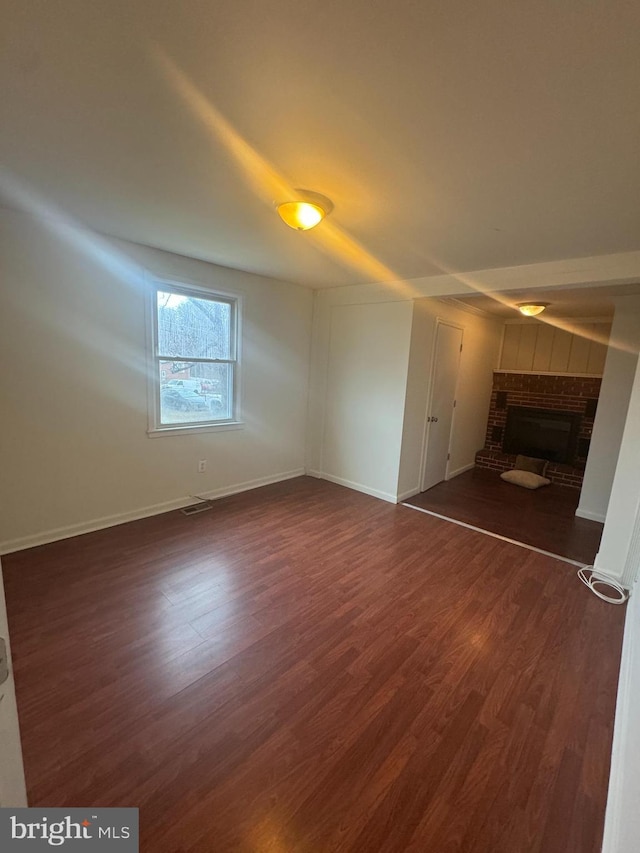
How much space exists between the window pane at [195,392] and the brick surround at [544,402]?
4.07 meters

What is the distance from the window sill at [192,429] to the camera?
338 cm

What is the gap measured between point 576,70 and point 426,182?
2.46ft

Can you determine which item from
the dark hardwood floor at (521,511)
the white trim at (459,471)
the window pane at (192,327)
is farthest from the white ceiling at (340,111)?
the white trim at (459,471)

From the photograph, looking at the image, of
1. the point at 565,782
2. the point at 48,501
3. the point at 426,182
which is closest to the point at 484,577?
the point at 565,782

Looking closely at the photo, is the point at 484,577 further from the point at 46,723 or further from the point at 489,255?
the point at 46,723

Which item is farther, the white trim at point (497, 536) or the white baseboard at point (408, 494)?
the white baseboard at point (408, 494)

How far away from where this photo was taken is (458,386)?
190 inches

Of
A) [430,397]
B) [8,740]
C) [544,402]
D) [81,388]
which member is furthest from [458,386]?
[8,740]

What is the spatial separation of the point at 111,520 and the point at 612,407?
502 cm

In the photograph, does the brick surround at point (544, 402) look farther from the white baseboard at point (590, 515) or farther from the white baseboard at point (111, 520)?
the white baseboard at point (111, 520)

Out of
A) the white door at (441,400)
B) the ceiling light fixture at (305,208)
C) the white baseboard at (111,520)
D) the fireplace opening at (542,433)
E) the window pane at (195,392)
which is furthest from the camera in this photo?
the fireplace opening at (542,433)

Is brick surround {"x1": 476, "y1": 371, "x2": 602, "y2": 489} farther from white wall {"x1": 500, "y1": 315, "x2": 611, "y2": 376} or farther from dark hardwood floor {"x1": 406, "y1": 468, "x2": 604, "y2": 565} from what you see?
dark hardwood floor {"x1": 406, "y1": 468, "x2": 604, "y2": 565}

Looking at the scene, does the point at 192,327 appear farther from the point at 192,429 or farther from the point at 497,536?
the point at 497,536

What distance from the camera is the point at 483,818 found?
127 centimetres
